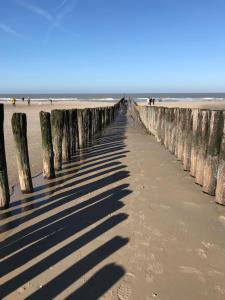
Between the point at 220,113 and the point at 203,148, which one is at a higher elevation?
the point at 220,113

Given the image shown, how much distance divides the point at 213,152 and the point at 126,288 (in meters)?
2.95

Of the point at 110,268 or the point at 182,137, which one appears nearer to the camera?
the point at 110,268

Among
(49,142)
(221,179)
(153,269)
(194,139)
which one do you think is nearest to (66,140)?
(49,142)

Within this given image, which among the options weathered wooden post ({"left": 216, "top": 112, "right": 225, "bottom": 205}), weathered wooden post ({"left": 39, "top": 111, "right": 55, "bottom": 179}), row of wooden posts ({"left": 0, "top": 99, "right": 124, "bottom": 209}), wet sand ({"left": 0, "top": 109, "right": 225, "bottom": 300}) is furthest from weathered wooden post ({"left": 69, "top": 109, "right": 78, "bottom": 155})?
weathered wooden post ({"left": 216, "top": 112, "right": 225, "bottom": 205})

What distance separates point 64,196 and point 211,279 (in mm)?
2747

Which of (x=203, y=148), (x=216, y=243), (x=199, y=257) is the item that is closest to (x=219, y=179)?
(x=203, y=148)

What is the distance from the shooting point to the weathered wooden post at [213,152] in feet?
16.7

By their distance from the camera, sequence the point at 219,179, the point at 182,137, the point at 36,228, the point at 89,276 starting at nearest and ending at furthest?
the point at 89,276, the point at 36,228, the point at 219,179, the point at 182,137

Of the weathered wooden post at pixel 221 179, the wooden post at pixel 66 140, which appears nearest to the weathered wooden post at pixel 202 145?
the weathered wooden post at pixel 221 179

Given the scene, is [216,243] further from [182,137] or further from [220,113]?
[182,137]

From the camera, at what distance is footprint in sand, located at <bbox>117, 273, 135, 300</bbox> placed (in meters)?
2.78

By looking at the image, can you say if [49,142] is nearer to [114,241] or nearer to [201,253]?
[114,241]

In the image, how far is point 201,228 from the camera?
13.5 ft

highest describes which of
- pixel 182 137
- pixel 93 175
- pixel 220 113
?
pixel 220 113
